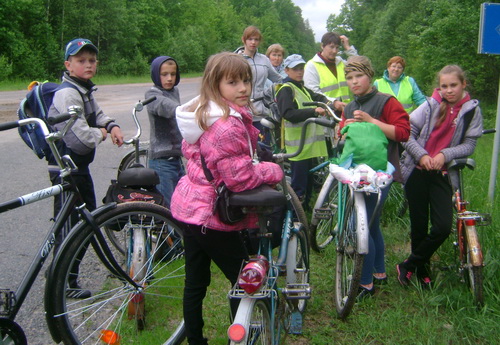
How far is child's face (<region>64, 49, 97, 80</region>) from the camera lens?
3.76m

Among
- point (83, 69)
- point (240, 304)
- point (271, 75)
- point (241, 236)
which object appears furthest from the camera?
point (271, 75)

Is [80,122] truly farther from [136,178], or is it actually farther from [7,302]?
[7,302]

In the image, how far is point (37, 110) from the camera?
3676 millimetres

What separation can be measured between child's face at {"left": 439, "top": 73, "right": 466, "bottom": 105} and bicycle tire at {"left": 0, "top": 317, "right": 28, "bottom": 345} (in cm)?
328

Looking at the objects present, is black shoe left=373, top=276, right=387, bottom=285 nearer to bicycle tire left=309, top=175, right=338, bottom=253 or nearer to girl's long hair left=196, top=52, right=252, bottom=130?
bicycle tire left=309, top=175, right=338, bottom=253

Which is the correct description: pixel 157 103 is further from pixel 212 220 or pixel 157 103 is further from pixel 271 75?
pixel 271 75

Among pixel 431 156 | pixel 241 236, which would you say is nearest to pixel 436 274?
pixel 431 156

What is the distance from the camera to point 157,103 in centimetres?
430

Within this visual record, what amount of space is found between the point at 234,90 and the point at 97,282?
7.71 ft

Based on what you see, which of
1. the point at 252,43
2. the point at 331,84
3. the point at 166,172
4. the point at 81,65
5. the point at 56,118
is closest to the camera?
the point at 56,118

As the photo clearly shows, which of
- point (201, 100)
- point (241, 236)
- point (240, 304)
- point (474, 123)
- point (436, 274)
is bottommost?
point (436, 274)

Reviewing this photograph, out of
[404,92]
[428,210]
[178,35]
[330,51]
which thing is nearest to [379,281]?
[428,210]

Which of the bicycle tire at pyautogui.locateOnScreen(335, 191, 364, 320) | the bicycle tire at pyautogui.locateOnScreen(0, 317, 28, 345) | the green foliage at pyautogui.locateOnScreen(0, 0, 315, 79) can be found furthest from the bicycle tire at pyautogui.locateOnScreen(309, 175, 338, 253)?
the green foliage at pyautogui.locateOnScreen(0, 0, 315, 79)

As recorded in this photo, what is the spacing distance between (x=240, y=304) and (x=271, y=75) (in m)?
5.58
